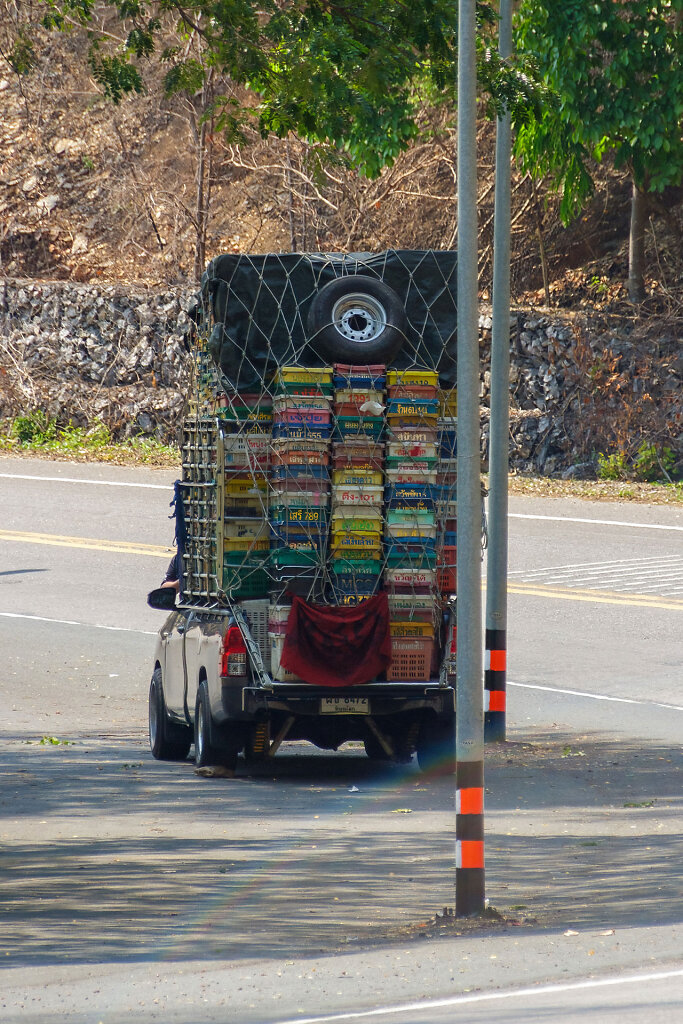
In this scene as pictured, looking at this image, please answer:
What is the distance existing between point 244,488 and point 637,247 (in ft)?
69.6

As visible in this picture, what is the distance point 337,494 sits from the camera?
472 inches

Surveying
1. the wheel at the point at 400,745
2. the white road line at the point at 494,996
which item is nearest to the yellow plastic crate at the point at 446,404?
the wheel at the point at 400,745

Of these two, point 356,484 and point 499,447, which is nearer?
point 356,484

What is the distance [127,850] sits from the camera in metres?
9.97

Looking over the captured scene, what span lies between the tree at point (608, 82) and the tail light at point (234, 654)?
12947 millimetres

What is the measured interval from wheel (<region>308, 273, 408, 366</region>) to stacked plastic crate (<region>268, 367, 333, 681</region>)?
29 cm

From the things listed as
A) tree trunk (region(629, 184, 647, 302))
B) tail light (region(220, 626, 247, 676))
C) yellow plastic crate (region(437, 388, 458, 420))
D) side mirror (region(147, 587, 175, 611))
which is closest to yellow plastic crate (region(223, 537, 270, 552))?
tail light (region(220, 626, 247, 676))

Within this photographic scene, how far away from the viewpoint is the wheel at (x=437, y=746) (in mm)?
12344

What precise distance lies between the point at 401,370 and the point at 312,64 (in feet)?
8.25

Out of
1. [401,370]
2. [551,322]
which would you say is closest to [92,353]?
[551,322]

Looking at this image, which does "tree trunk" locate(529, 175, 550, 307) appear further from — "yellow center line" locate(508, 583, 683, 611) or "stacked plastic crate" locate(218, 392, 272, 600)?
"stacked plastic crate" locate(218, 392, 272, 600)

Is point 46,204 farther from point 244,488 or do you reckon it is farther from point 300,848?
point 300,848

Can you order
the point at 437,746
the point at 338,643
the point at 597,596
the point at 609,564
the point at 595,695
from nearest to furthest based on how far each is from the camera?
the point at 338,643
the point at 437,746
the point at 595,695
the point at 597,596
the point at 609,564

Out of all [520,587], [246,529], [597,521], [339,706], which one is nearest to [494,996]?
[339,706]
